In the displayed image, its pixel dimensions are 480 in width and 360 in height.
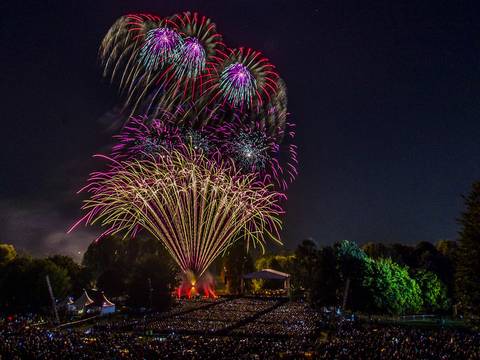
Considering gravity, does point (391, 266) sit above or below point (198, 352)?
A: above

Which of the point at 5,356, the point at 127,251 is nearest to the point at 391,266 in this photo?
the point at 5,356

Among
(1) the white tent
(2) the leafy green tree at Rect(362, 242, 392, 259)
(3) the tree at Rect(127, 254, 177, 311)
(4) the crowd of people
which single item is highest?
(2) the leafy green tree at Rect(362, 242, 392, 259)

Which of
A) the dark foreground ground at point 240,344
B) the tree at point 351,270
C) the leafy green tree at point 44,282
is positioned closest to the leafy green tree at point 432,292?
the tree at point 351,270

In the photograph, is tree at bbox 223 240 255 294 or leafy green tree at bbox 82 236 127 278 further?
leafy green tree at bbox 82 236 127 278

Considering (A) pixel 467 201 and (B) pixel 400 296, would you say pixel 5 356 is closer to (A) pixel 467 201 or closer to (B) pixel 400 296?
(A) pixel 467 201

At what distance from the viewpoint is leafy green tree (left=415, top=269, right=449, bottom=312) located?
50.1m

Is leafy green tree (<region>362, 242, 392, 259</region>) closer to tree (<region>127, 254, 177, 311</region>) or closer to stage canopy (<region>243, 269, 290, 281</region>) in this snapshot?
stage canopy (<region>243, 269, 290, 281</region>)

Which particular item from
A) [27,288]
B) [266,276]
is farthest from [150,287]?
[266,276]

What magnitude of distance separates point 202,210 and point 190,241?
10.9 ft

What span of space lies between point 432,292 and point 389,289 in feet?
27.8

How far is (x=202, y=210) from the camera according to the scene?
44.8m

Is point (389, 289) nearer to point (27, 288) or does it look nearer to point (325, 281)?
point (325, 281)

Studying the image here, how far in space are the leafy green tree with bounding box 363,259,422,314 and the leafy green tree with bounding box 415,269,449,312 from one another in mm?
1655

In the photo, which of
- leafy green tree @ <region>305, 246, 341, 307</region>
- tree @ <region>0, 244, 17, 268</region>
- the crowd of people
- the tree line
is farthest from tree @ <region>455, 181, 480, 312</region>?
tree @ <region>0, 244, 17, 268</region>
